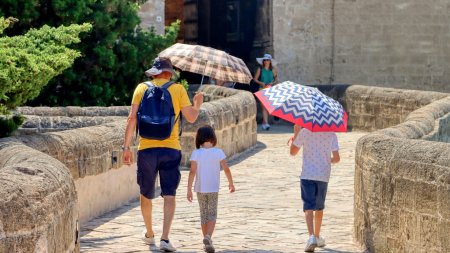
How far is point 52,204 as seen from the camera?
6.32 m

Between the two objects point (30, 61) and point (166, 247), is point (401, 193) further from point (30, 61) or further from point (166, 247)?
point (30, 61)

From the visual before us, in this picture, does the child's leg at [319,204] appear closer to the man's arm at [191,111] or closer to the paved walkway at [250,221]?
the paved walkway at [250,221]

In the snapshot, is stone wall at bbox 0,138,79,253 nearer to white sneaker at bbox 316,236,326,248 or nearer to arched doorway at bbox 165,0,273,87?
white sneaker at bbox 316,236,326,248

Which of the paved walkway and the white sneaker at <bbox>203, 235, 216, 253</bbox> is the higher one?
the white sneaker at <bbox>203, 235, 216, 253</bbox>

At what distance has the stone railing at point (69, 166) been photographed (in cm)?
582

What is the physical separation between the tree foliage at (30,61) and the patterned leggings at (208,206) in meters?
1.43

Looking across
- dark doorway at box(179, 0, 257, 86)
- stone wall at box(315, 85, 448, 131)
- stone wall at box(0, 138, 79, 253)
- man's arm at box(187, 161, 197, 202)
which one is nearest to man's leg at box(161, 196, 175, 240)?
man's arm at box(187, 161, 197, 202)

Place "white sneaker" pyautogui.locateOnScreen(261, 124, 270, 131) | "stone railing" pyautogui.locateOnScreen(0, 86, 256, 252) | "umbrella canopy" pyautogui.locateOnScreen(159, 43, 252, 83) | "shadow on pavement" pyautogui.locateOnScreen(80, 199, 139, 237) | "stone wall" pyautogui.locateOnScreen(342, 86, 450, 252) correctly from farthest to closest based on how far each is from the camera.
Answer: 1. "white sneaker" pyautogui.locateOnScreen(261, 124, 270, 131)
2. "umbrella canopy" pyautogui.locateOnScreen(159, 43, 252, 83)
3. "shadow on pavement" pyautogui.locateOnScreen(80, 199, 139, 237)
4. "stone wall" pyautogui.locateOnScreen(342, 86, 450, 252)
5. "stone railing" pyautogui.locateOnScreen(0, 86, 256, 252)

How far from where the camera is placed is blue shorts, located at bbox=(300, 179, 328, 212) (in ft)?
31.6

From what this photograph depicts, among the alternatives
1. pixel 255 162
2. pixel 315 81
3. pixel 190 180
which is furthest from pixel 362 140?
pixel 315 81

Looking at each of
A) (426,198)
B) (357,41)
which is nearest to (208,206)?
(426,198)

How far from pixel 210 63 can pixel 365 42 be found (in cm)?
1523

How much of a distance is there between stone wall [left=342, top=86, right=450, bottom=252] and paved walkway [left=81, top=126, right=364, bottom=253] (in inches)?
23.0

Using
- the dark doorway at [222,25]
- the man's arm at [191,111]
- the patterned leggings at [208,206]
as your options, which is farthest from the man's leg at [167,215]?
the dark doorway at [222,25]
